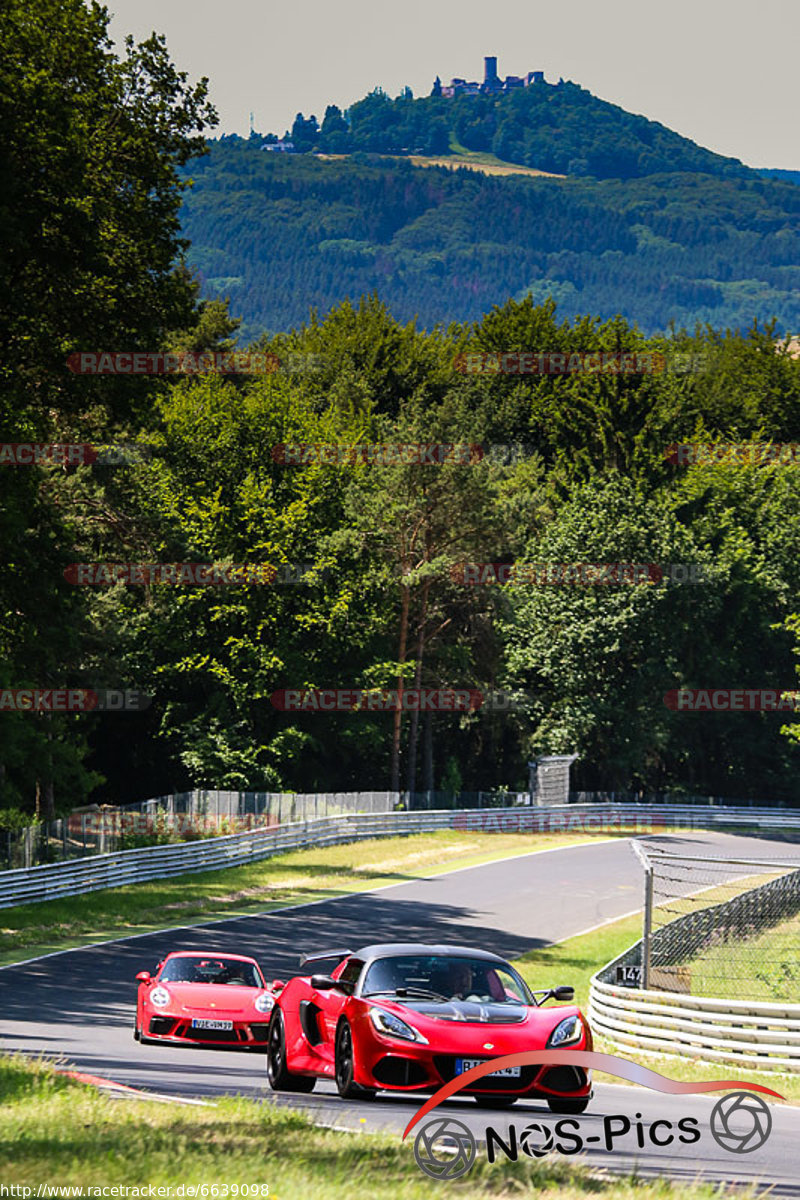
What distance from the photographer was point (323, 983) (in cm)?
1198

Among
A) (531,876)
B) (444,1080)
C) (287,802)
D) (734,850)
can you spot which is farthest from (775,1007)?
(734,850)

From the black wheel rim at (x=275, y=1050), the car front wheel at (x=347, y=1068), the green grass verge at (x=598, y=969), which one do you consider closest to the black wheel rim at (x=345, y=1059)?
the car front wheel at (x=347, y=1068)

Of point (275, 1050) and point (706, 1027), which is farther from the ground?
point (275, 1050)

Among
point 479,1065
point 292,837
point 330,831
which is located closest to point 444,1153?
point 479,1065

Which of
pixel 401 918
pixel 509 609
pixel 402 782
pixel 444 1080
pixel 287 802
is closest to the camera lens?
pixel 444 1080

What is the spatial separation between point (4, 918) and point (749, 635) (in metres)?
54.3

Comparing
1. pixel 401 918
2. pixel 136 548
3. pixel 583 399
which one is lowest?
pixel 401 918

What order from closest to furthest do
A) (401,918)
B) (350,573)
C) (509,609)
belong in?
(401,918), (350,573), (509,609)

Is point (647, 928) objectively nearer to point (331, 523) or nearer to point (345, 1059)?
point (345, 1059)

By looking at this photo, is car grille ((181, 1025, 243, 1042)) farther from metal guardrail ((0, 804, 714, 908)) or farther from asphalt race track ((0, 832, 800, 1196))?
metal guardrail ((0, 804, 714, 908))

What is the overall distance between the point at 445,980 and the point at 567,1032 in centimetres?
109

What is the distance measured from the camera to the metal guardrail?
35.9m

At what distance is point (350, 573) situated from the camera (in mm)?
65000

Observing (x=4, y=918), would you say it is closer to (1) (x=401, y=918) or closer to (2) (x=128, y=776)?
(1) (x=401, y=918)
